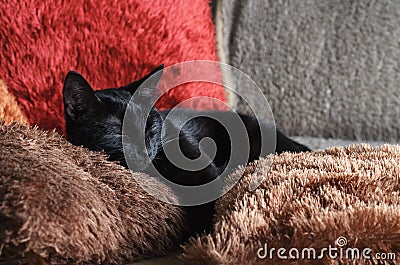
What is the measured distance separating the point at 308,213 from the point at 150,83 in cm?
51

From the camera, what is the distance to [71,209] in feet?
2.11

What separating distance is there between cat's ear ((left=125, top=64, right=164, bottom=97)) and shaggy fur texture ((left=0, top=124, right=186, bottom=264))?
263 mm

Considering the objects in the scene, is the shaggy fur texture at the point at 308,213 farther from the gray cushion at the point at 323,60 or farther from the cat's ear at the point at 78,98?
the gray cushion at the point at 323,60

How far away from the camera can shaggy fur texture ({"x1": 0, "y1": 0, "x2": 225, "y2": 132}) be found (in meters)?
1.15

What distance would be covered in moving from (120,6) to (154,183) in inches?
25.6

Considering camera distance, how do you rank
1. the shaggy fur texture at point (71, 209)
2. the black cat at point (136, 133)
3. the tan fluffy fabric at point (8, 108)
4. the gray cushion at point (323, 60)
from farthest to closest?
1. the gray cushion at point (323, 60)
2. the tan fluffy fabric at point (8, 108)
3. the black cat at point (136, 133)
4. the shaggy fur texture at point (71, 209)

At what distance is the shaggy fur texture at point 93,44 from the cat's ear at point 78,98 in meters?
0.22

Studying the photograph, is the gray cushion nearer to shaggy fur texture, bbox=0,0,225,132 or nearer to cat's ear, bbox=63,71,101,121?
shaggy fur texture, bbox=0,0,225,132

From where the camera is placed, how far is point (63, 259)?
0.64 m

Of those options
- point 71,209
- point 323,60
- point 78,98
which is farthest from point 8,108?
point 323,60

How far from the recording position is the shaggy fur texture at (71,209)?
605 mm

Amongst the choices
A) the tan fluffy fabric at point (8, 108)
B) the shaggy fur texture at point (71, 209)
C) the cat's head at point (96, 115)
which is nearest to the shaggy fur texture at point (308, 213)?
the shaggy fur texture at point (71, 209)

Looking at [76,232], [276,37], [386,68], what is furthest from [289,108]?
[76,232]

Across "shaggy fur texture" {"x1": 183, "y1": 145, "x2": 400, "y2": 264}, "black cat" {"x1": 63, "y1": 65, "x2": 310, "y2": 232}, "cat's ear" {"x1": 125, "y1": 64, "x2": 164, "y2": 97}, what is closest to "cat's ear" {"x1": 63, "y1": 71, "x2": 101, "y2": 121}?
"black cat" {"x1": 63, "y1": 65, "x2": 310, "y2": 232}
